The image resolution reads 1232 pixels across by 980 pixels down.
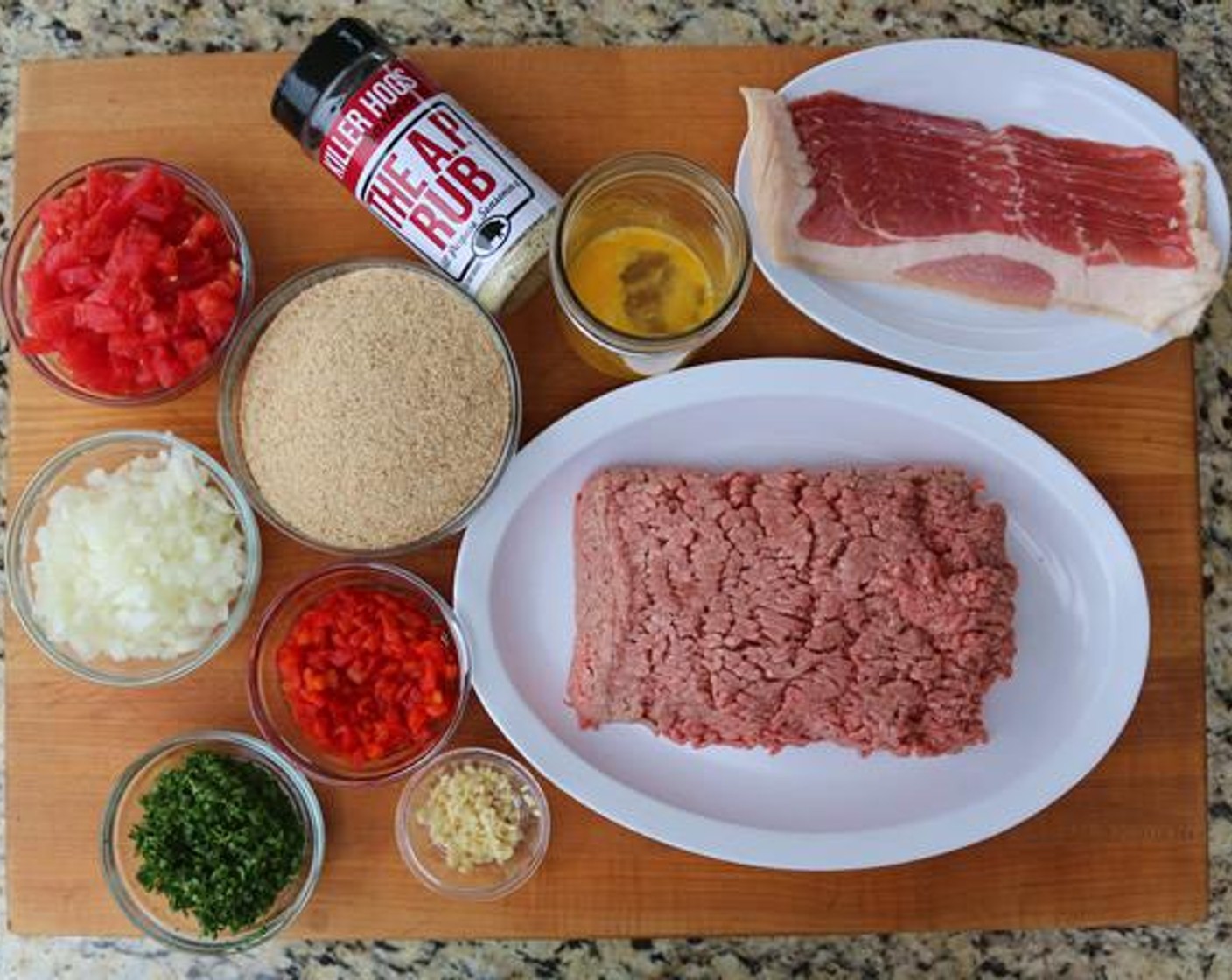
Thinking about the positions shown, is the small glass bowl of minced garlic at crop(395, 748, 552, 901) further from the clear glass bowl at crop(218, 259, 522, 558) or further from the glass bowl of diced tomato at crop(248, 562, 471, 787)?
the clear glass bowl at crop(218, 259, 522, 558)

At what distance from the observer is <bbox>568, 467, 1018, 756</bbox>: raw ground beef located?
4.65 feet

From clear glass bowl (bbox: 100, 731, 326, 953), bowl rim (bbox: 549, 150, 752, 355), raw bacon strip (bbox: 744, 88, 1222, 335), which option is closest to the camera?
bowl rim (bbox: 549, 150, 752, 355)

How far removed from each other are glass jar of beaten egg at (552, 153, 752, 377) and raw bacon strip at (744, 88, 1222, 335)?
0.40 feet

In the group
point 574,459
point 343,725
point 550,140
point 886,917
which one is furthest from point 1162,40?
point 343,725

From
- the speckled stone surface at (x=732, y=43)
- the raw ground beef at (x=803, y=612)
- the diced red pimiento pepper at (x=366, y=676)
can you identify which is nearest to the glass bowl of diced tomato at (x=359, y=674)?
the diced red pimiento pepper at (x=366, y=676)

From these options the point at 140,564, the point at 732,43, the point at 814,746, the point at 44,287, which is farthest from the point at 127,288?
the point at 814,746

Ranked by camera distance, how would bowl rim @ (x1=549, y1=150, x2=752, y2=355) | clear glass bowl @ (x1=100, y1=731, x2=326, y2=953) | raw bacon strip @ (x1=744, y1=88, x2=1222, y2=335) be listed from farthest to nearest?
raw bacon strip @ (x1=744, y1=88, x2=1222, y2=335)
clear glass bowl @ (x1=100, y1=731, x2=326, y2=953)
bowl rim @ (x1=549, y1=150, x2=752, y2=355)

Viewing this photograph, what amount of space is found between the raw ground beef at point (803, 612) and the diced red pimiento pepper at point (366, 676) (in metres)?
0.20

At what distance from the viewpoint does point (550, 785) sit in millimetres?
1525

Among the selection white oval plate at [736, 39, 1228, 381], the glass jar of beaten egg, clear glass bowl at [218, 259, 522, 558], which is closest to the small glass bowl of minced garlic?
clear glass bowl at [218, 259, 522, 558]

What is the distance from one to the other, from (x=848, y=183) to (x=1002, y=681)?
700mm

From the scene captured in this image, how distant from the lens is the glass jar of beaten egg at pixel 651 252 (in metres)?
1.39

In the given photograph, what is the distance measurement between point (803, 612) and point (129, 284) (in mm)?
918

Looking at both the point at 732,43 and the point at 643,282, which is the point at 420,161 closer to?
the point at 643,282
